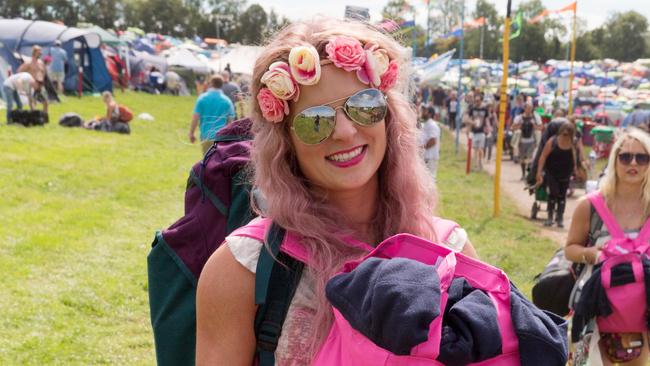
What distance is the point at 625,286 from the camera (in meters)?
3.86

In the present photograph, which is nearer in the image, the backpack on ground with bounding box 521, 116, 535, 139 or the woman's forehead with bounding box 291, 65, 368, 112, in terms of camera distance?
the woman's forehead with bounding box 291, 65, 368, 112

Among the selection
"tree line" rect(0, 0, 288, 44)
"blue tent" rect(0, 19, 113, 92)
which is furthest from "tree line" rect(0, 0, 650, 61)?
"blue tent" rect(0, 19, 113, 92)

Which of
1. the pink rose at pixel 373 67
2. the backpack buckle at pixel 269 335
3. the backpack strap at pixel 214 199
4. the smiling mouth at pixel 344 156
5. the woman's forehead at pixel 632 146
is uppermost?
the pink rose at pixel 373 67

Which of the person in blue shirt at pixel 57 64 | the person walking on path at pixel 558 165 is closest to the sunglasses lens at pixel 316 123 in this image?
the person walking on path at pixel 558 165

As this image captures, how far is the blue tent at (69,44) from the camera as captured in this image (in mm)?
23984

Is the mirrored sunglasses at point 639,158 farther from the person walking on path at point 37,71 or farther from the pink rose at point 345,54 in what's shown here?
the person walking on path at point 37,71

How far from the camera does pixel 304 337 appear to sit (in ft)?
5.31

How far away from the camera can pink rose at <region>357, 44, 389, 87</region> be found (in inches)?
68.4

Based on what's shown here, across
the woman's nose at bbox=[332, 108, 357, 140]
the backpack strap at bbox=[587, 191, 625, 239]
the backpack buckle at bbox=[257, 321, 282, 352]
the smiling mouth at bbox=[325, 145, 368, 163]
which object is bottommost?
the backpack strap at bbox=[587, 191, 625, 239]

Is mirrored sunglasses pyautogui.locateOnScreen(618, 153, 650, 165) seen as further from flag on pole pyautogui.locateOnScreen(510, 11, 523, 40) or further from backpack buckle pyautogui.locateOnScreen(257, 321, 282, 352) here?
flag on pole pyautogui.locateOnScreen(510, 11, 523, 40)

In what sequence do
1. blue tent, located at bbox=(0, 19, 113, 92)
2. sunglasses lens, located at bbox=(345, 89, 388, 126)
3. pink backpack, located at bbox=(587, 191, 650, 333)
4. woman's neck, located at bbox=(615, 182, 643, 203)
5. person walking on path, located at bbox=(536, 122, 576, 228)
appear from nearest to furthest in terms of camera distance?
sunglasses lens, located at bbox=(345, 89, 388, 126) < pink backpack, located at bbox=(587, 191, 650, 333) < woman's neck, located at bbox=(615, 182, 643, 203) < person walking on path, located at bbox=(536, 122, 576, 228) < blue tent, located at bbox=(0, 19, 113, 92)

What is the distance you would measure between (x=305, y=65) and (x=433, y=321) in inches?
26.2

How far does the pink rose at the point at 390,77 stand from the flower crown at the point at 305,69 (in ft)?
0.12

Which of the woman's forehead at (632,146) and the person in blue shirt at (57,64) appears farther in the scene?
the person in blue shirt at (57,64)
